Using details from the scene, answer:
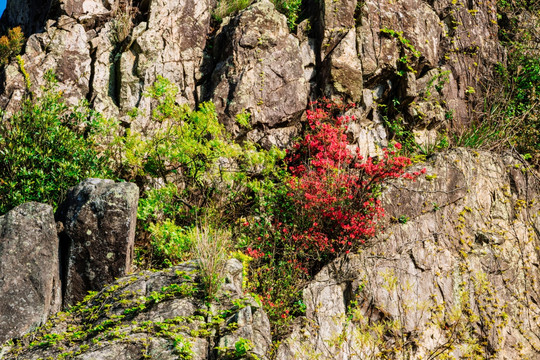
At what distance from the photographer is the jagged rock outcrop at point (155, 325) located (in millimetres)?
4840

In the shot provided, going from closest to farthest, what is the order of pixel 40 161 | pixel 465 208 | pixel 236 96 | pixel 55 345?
1. pixel 55 345
2. pixel 40 161
3. pixel 465 208
4. pixel 236 96

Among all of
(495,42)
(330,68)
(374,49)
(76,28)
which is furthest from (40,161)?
(495,42)

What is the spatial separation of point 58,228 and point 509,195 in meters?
8.72

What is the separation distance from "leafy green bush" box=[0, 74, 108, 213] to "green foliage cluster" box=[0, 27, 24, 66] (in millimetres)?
3228

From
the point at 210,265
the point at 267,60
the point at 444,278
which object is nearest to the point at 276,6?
the point at 267,60

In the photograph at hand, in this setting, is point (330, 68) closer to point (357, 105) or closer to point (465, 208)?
point (357, 105)

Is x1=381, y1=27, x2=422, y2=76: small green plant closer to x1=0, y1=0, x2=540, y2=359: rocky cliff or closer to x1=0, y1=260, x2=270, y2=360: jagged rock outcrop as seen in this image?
x1=0, y1=0, x2=540, y2=359: rocky cliff

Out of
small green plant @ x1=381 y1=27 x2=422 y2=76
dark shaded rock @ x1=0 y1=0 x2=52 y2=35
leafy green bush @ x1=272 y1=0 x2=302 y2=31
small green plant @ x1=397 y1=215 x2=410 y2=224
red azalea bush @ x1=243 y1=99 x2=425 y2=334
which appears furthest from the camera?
dark shaded rock @ x1=0 y1=0 x2=52 y2=35

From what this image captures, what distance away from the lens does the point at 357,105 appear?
10438 mm

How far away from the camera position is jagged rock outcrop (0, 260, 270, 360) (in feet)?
15.9

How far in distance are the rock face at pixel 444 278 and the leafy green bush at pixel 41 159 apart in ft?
15.0

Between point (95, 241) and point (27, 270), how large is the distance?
37.5 inches

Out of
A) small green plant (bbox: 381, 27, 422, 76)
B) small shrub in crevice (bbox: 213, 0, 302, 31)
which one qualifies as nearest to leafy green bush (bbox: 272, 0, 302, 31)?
small shrub in crevice (bbox: 213, 0, 302, 31)

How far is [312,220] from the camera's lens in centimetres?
828
